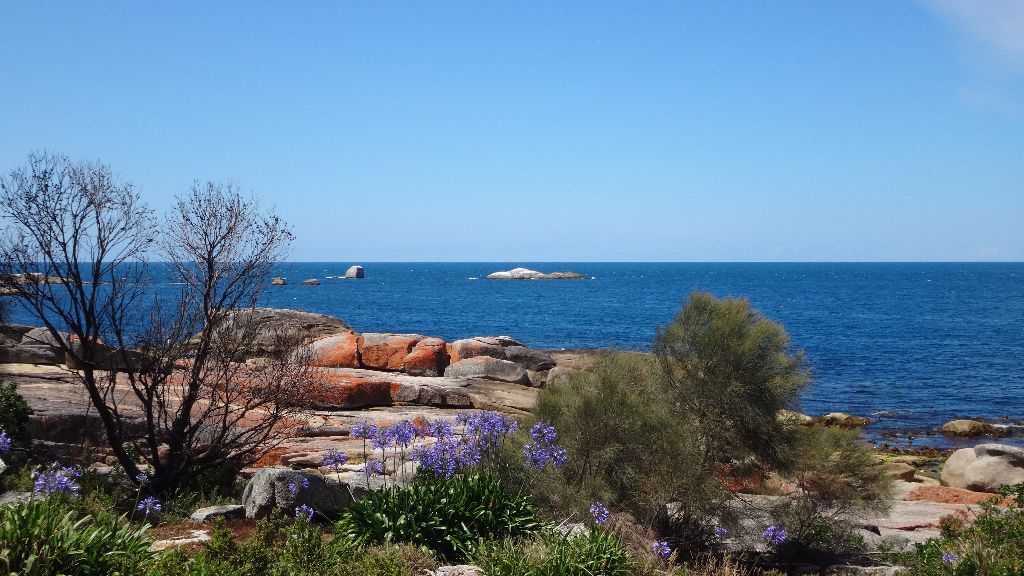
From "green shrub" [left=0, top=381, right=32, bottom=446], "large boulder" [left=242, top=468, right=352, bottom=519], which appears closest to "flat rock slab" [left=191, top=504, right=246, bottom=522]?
"large boulder" [left=242, top=468, right=352, bottom=519]

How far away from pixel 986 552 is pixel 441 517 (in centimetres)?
548

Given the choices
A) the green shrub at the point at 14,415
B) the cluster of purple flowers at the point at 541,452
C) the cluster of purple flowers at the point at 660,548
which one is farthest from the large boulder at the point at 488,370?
the cluster of purple flowers at the point at 660,548

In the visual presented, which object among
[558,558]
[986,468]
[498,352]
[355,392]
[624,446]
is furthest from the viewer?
[498,352]

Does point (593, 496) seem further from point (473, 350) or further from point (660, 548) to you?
point (473, 350)

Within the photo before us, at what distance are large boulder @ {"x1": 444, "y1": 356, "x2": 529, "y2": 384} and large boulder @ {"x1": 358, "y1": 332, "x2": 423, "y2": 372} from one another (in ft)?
5.24

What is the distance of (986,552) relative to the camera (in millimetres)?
7520

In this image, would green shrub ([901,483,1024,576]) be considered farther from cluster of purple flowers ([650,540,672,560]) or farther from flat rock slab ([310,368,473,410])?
flat rock slab ([310,368,473,410])

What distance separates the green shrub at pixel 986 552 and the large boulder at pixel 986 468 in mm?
11960

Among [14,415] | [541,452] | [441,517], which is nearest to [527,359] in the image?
[14,415]

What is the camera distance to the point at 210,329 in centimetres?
1102

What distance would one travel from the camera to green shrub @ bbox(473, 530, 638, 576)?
6426 mm

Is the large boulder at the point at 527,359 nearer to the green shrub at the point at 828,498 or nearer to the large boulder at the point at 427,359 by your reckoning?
the large boulder at the point at 427,359

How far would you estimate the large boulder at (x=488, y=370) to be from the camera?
2495 cm

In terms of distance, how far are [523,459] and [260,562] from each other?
13.9 ft
